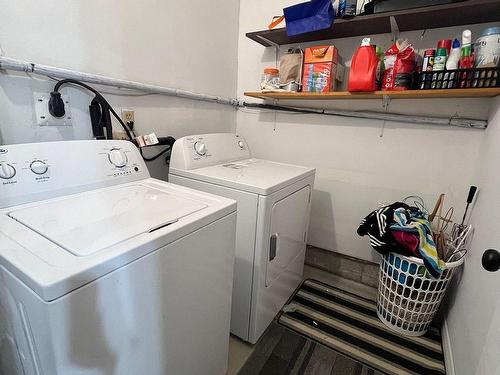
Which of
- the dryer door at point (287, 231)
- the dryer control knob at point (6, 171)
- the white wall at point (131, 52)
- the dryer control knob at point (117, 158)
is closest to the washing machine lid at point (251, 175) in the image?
the dryer door at point (287, 231)

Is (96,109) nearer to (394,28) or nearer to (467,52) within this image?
(394,28)

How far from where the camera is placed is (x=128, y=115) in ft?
4.83

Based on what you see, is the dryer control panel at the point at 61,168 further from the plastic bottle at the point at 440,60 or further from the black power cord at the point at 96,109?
the plastic bottle at the point at 440,60

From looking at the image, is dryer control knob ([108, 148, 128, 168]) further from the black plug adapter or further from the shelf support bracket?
the shelf support bracket

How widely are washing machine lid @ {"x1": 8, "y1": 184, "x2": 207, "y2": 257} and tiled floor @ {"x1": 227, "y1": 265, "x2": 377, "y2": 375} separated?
92 cm

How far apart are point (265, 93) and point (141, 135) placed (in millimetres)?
898

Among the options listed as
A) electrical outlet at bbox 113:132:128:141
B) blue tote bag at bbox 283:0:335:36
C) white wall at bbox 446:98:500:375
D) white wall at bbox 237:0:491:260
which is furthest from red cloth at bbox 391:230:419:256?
electrical outlet at bbox 113:132:128:141

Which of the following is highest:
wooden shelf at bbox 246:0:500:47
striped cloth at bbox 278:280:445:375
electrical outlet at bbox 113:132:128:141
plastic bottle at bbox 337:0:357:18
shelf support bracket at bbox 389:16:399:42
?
plastic bottle at bbox 337:0:357:18

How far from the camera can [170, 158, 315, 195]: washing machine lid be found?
1278 mm

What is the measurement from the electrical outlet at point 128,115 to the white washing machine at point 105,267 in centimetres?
35

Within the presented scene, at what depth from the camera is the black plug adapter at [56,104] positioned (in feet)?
3.74

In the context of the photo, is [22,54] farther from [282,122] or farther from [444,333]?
[444,333]

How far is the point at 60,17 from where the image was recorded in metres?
1.12

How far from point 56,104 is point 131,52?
1.64 feet
